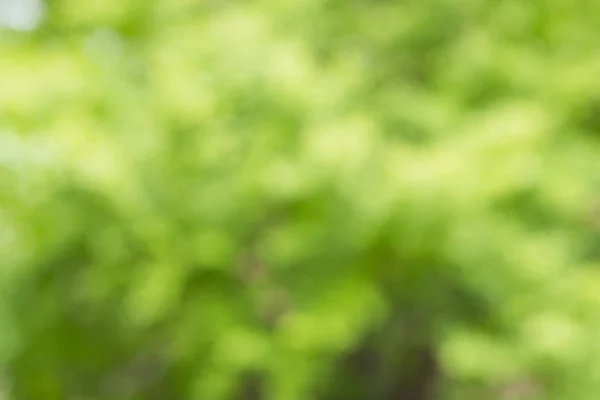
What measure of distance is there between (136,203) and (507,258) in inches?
21.9

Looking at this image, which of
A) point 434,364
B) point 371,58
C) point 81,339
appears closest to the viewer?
point 81,339

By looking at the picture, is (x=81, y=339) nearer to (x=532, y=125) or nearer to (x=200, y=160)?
(x=200, y=160)

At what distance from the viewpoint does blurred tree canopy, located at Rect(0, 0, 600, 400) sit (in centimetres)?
105

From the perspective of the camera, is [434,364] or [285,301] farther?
[434,364]

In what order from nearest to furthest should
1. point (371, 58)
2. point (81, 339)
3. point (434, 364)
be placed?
point (81, 339) → point (371, 58) → point (434, 364)

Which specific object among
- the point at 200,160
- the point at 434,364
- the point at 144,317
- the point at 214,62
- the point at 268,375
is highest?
the point at 214,62

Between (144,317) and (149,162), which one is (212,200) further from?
(144,317)

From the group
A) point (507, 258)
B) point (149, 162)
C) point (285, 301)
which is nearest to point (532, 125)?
point (507, 258)

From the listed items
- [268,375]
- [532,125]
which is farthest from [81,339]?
[532,125]

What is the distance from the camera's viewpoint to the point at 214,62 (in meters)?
1.14

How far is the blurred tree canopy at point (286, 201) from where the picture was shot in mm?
1046

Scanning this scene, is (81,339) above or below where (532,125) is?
below

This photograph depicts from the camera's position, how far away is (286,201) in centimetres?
107

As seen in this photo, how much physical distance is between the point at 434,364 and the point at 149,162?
0.83 metres
